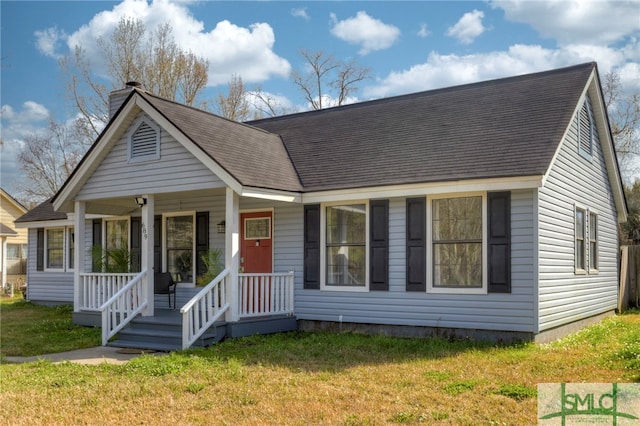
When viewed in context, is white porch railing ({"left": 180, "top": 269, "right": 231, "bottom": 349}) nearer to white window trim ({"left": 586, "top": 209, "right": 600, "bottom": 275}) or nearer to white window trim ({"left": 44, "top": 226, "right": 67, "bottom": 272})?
white window trim ({"left": 586, "top": 209, "right": 600, "bottom": 275})

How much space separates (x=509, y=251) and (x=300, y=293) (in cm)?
427

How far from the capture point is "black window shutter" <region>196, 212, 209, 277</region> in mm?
13930

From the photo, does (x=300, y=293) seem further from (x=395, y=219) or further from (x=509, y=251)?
(x=509, y=251)

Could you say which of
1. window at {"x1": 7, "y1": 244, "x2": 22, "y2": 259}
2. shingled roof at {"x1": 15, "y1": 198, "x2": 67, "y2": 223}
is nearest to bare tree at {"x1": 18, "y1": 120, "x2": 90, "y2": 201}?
window at {"x1": 7, "y1": 244, "x2": 22, "y2": 259}

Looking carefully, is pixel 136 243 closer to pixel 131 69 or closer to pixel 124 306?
pixel 124 306

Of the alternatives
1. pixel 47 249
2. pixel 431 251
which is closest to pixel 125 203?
pixel 47 249

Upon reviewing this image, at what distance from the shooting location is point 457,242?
35.2 feet

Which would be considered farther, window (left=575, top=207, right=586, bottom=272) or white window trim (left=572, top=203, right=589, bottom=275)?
window (left=575, top=207, right=586, bottom=272)

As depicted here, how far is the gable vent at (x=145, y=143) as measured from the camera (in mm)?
12078

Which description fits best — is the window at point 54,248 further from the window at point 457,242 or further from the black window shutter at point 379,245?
the window at point 457,242

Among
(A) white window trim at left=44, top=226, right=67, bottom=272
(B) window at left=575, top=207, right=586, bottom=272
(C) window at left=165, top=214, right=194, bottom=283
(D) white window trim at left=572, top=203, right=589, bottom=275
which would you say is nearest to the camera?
(D) white window trim at left=572, top=203, right=589, bottom=275

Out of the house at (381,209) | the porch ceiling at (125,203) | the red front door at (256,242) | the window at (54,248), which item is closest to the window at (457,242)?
the house at (381,209)

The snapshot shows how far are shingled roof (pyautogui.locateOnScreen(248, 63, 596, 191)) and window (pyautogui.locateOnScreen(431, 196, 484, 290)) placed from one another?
1.98ft

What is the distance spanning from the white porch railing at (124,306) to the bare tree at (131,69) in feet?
60.6
